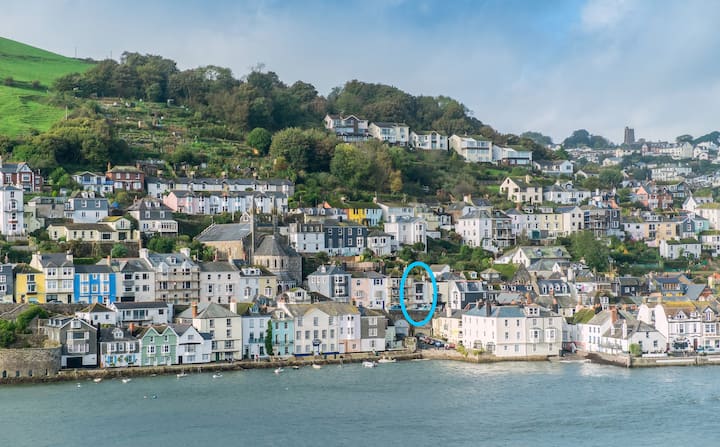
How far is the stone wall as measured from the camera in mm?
41938

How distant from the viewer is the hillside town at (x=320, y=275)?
4756 cm

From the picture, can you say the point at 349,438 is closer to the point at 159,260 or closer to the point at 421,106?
the point at 159,260

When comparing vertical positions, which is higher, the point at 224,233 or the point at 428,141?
the point at 428,141

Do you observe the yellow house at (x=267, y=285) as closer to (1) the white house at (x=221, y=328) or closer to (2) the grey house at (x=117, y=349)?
(1) the white house at (x=221, y=328)

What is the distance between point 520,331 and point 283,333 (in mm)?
10222

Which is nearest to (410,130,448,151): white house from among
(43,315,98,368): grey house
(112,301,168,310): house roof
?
(112,301,168,310): house roof

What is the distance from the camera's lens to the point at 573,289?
5672cm

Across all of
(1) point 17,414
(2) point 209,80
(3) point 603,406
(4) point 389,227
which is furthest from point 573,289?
(2) point 209,80

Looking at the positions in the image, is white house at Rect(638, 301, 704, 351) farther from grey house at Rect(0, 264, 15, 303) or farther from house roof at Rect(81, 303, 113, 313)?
grey house at Rect(0, 264, 15, 303)

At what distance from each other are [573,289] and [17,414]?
98.1ft

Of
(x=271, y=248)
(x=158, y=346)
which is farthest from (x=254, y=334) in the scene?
(x=271, y=248)

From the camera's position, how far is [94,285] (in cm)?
4991

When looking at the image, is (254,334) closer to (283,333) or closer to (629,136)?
(283,333)

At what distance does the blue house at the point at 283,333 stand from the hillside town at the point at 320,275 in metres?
0.06
